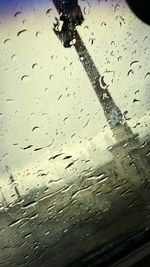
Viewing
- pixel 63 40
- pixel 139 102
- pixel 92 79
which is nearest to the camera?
pixel 63 40

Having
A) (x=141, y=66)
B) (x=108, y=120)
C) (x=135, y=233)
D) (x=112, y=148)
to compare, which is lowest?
(x=135, y=233)

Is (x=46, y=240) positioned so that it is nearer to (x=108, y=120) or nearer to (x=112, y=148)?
(x=112, y=148)

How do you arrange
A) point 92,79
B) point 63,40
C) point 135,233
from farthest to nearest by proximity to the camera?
point 92,79, point 63,40, point 135,233

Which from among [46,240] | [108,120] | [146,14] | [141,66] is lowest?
[46,240]

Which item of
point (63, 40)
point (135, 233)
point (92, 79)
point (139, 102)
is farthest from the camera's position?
point (139, 102)

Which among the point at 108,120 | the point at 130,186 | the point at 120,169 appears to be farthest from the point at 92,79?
the point at 130,186

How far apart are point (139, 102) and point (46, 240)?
3.04 feet

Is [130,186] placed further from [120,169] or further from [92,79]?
[92,79]

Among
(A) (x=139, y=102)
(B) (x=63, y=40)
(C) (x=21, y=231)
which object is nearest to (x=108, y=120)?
(A) (x=139, y=102)

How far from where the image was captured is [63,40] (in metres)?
1.48

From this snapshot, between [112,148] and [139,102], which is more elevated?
[139,102]

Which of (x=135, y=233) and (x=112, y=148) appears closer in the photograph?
(x=135, y=233)

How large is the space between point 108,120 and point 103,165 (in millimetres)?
259

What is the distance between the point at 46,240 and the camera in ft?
5.08
